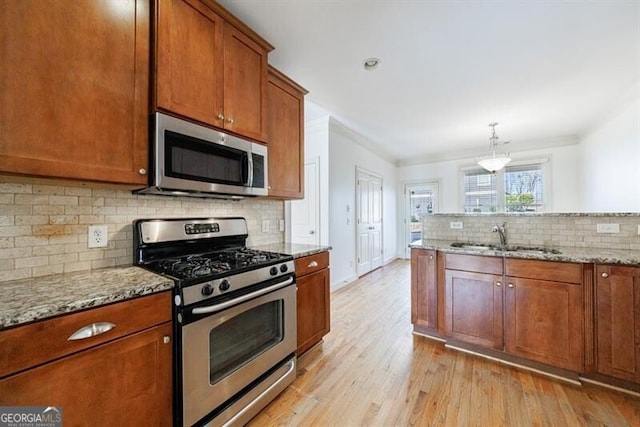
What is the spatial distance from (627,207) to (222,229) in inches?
188

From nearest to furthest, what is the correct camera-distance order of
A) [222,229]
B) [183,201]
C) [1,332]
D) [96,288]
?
[1,332] → [96,288] → [183,201] → [222,229]

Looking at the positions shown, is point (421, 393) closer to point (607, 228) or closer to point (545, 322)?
point (545, 322)

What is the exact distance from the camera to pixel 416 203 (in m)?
6.59

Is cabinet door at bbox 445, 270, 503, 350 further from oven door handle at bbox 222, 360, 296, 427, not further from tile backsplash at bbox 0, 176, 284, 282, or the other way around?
tile backsplash at bbox 0, 176, 284, 282

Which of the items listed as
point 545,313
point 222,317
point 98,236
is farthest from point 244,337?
point 545,313

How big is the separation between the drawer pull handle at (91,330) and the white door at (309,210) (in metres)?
3.14

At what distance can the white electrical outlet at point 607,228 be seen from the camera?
207 centimetres

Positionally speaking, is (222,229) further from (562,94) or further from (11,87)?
(562,94)

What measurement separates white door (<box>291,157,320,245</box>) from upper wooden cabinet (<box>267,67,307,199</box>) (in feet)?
5.15

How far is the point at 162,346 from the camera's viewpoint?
1154 millimetres

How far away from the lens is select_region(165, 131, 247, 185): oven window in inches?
56.7

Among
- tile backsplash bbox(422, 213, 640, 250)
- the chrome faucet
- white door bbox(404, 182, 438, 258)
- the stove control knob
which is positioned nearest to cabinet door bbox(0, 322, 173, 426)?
the stove control knob

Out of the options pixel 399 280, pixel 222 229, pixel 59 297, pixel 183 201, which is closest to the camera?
pixel 59 297

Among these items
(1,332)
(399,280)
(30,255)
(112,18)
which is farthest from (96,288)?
(399,280)
